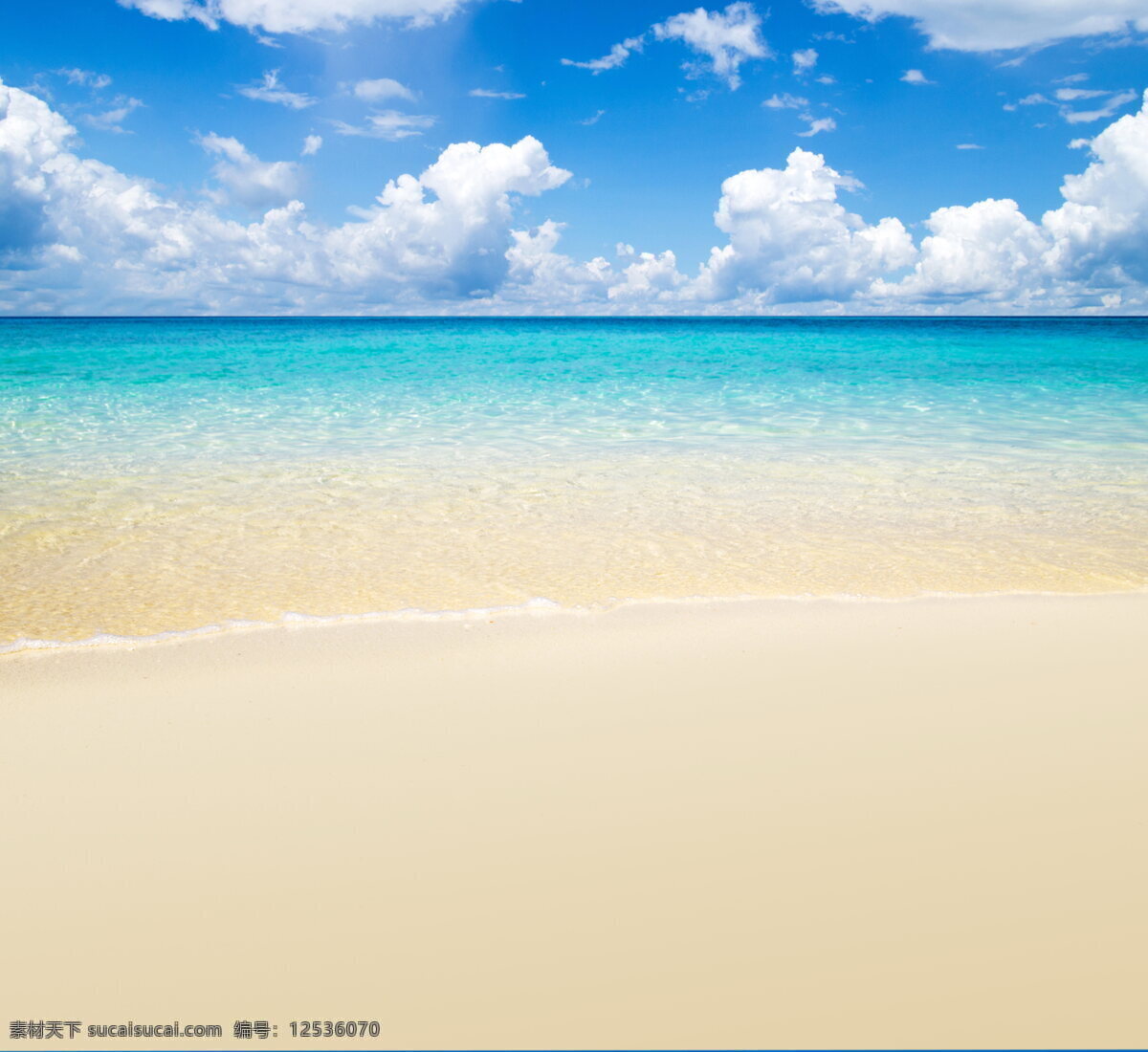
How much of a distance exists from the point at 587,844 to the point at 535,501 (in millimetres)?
5052

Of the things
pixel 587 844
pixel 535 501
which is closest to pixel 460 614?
pixel 587 844

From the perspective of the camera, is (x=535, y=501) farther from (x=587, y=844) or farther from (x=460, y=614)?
(x=587, y=844)

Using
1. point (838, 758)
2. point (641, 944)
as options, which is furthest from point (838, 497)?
point (641, 944)

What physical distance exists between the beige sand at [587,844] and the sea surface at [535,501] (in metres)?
1.01

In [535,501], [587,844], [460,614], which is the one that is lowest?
[587,844]

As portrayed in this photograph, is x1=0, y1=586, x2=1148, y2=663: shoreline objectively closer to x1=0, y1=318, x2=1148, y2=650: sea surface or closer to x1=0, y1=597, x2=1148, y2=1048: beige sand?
x1=0, y1=318, x2=1148, y2=650: sea surface

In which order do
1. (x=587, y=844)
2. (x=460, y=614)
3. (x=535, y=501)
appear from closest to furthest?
(x=587, y=844) → (x=460, y=614) → (x=535, y=501)

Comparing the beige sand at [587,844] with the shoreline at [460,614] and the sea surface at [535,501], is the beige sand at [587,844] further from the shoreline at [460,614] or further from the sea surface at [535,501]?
the sea surface at [535,501]

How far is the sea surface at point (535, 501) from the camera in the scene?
520 cm

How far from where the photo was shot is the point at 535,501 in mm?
7566

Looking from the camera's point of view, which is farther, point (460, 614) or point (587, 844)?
point (460, 614)

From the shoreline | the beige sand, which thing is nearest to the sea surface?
the shoreline

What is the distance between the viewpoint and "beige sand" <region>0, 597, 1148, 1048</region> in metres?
2.16

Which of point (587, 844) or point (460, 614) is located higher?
point (460, 614)
